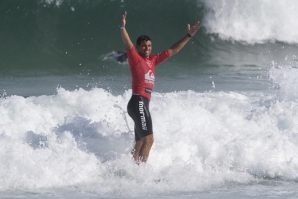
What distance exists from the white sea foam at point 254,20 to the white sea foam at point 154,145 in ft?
28.0

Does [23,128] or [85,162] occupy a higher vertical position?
[23,128]

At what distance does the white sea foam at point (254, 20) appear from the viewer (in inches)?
715

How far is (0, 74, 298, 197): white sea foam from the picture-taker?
6809mm

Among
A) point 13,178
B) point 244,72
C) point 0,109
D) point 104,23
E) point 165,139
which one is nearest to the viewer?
point 13,178

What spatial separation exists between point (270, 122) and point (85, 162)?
3.04m

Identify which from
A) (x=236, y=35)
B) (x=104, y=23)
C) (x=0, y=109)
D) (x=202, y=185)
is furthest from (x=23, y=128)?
(x=236, y=35)

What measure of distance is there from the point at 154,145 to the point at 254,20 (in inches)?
458

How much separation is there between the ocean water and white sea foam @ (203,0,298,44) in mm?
1326

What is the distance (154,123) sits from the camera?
8.39 m

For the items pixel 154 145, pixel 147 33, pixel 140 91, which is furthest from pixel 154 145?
pixel 147 33

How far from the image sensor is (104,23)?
1761 cm

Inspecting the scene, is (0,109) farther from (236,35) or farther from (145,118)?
(236,35)

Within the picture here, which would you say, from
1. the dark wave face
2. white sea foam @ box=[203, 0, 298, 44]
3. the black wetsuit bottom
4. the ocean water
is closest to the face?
the black wetsuit bottom

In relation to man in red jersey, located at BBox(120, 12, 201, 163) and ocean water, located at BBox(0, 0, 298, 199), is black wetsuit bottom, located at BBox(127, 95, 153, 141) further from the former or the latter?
ocean water, located at BBox(0, 0, 298, 199)
